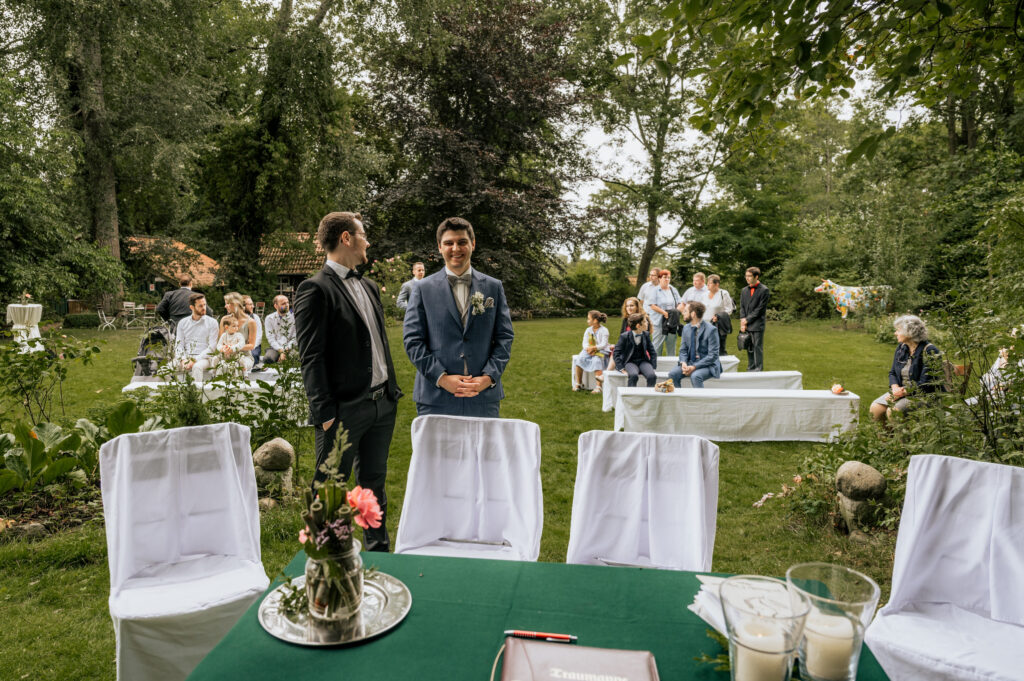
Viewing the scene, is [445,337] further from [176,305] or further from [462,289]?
[176,305]

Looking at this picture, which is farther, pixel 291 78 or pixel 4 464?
pixel 291 78

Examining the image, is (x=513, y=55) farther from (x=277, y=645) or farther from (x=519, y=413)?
(x=277, y=645)

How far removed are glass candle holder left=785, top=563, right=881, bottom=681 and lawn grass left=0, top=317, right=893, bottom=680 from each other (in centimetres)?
161

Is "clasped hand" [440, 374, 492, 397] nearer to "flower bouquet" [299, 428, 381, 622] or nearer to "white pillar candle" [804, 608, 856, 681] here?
"flower bouquet" [299, 428, 381, 622]

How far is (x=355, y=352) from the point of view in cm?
308

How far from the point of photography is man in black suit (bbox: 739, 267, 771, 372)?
927 cm

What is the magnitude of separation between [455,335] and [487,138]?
18221 millimetres

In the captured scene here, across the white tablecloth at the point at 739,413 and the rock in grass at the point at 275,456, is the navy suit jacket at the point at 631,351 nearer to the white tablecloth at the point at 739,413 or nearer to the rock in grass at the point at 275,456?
the white tablecloth at the point at 739,413

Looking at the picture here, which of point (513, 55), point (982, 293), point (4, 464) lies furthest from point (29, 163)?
point (982, 293)

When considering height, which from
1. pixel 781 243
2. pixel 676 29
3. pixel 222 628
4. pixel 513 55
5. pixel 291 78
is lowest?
pixel 222 628

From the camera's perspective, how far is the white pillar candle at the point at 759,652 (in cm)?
117

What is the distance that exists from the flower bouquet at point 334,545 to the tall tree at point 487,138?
18126mm

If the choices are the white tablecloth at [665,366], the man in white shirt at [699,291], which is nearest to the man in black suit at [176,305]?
the white tablecloth at [665,366]

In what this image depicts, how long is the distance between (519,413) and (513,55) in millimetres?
15904
